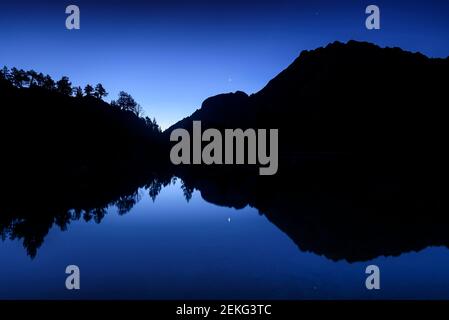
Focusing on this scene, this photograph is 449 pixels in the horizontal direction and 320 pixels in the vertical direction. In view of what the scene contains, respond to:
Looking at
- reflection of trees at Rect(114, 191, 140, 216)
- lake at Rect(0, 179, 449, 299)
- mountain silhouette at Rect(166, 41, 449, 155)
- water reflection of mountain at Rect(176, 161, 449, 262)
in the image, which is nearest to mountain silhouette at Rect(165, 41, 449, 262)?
water reflection of mountain at Rect(176, 161, 449, 262)

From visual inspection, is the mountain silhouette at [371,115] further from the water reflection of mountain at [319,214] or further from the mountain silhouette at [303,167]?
the water reflection of mountain at [319,214]

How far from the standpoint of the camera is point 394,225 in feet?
59.9

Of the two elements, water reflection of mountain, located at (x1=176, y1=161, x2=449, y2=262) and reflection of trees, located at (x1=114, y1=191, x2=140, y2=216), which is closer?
water reflection of mountain, located at (x1=176, y1=161, x2=449, y2=262)

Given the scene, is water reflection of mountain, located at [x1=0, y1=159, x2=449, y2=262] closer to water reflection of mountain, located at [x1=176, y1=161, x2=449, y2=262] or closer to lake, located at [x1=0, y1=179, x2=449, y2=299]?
water reflection of mountain, located at [x1=176, y1=161, x2=449, y2=262]

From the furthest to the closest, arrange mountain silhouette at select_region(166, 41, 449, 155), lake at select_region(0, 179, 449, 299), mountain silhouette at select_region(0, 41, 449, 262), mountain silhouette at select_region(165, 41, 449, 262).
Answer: mountain silhouette at select_region(166, 41, 449, 155) → mountain silhouette at select_region(0, 41, 449, 262) → mountain silhouette at select_region(165, 41, 449, 262) → lake at select_region(0, 179, 449, 299)

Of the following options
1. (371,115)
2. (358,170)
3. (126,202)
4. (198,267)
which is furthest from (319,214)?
(371,115)

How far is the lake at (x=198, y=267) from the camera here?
10266mm

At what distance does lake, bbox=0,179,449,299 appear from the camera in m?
10.3

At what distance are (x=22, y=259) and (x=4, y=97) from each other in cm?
9126

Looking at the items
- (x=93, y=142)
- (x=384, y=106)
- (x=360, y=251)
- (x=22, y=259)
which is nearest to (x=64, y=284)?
(x=22, y=259)

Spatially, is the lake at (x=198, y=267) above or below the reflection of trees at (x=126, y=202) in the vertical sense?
below

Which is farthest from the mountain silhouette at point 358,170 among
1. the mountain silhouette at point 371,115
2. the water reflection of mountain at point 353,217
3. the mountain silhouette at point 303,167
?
the mountain silhouette at point 371,115
